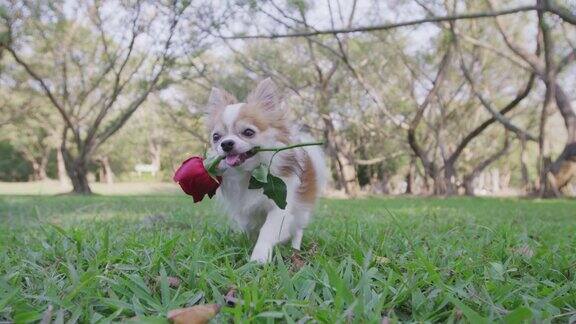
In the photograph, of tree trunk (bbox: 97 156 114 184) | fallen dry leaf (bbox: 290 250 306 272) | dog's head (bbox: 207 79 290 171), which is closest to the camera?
fallen dry leaf (bbox: 290 250 306 272)

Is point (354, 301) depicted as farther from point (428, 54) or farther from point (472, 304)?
point (428, 54)

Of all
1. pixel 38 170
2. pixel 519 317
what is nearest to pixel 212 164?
pixel 519 317

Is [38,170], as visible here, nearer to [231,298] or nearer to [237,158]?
[237,158]

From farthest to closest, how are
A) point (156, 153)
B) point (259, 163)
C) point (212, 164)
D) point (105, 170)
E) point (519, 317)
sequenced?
point (156, 153), point (105, 170), point (259, 163), point (212, 164), point (519, 317)

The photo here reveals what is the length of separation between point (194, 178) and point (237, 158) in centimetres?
30

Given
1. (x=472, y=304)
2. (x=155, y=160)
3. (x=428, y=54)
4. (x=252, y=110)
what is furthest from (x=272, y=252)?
(x=155, y=160)

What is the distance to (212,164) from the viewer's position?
7.30 feet

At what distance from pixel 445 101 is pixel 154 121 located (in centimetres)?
1904

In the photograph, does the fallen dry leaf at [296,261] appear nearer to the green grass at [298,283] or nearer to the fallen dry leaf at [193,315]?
the green grass at [298,283]

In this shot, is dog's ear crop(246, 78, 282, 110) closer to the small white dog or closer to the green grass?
the small white dog

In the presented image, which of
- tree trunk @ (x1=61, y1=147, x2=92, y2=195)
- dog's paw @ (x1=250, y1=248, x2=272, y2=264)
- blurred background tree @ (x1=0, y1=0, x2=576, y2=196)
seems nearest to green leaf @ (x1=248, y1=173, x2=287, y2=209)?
dog's paw @ (x1=250, y1=248, x2=272, y2=264)

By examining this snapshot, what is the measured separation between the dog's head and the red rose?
180mm

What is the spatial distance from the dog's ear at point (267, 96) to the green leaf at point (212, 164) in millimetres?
621

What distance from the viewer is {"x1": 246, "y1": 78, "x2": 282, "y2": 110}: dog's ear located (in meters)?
2.81
